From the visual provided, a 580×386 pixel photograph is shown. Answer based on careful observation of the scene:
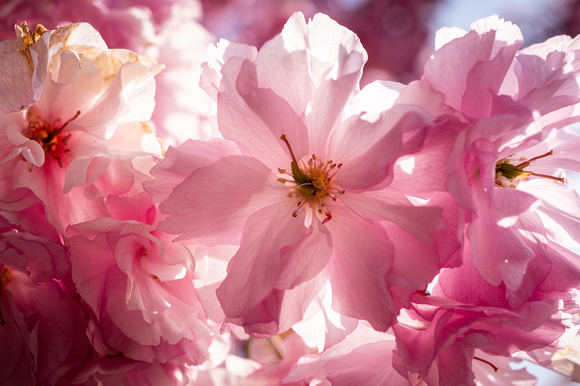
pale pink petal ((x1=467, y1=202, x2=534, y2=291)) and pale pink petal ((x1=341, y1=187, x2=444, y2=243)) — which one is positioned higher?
pale pink petal ((x1=341, y1=187, x2=444, y2=243))

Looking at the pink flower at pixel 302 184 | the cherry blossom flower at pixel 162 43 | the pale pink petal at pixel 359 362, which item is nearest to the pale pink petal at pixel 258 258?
the pink flower at pixel 302 184

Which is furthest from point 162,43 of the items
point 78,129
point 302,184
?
point 302,184

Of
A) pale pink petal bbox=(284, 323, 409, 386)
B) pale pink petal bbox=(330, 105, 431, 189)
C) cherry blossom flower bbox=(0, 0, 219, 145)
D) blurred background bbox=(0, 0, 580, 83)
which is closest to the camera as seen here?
pale pink petal bbox=(330, 105, 431, 189)

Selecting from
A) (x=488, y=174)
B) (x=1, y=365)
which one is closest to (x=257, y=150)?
(x=488, y=174)

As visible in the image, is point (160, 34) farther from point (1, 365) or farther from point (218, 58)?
point (1, 365)

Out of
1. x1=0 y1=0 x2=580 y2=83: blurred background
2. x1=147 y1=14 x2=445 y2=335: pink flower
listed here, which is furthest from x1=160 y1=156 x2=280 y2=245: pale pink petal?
x1=0 y1=0 x2=580 y2=83: blurred background

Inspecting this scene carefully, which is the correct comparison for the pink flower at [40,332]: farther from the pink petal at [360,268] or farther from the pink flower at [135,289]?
the pink petal at [360,268]

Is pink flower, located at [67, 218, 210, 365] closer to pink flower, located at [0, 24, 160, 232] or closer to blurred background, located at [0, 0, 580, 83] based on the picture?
pink flower, located at [0, 24, 160, 232]

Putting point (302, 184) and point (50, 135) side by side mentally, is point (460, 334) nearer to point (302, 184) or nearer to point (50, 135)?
point (302, 184)
